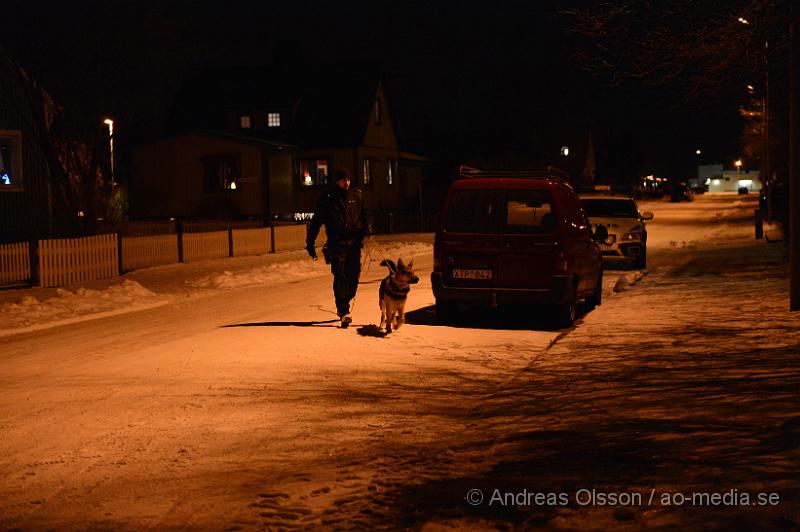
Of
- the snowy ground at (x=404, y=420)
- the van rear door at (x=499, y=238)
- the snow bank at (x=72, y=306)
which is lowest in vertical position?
the snowy ground at (x=404, y=420)

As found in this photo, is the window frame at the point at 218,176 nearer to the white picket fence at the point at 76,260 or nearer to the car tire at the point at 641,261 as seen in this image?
the white picket fence at the point at 76,260

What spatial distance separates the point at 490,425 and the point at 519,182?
5993 millimetres

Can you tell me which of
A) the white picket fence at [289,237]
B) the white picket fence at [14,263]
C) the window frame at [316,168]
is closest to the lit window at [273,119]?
the window frame at [316,168]

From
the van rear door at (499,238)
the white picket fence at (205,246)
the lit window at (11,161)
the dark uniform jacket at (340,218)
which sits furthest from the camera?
the lit window at (11,161)

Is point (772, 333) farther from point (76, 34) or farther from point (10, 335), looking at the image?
point (76, 34)

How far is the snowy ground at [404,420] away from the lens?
5273 mm

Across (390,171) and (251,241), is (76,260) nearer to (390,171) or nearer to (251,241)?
(251,241)

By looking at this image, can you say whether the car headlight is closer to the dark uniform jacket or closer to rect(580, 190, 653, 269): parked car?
rect(580, 190, 653, 269): parked car

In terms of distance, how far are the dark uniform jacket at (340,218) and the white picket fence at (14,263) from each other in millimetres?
8921

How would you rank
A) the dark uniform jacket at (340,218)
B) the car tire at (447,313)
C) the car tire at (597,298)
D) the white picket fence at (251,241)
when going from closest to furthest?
the dark uniform jacket at (340,218) < the car tire at (447,313) < the car tire at (597,298) < the white picket fence at (251,241)

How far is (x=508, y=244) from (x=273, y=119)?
140 ft

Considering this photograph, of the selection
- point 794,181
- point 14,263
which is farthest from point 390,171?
point 794,181

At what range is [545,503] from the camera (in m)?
5.25

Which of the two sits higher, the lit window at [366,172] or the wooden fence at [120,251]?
the lit window at [366,172]
